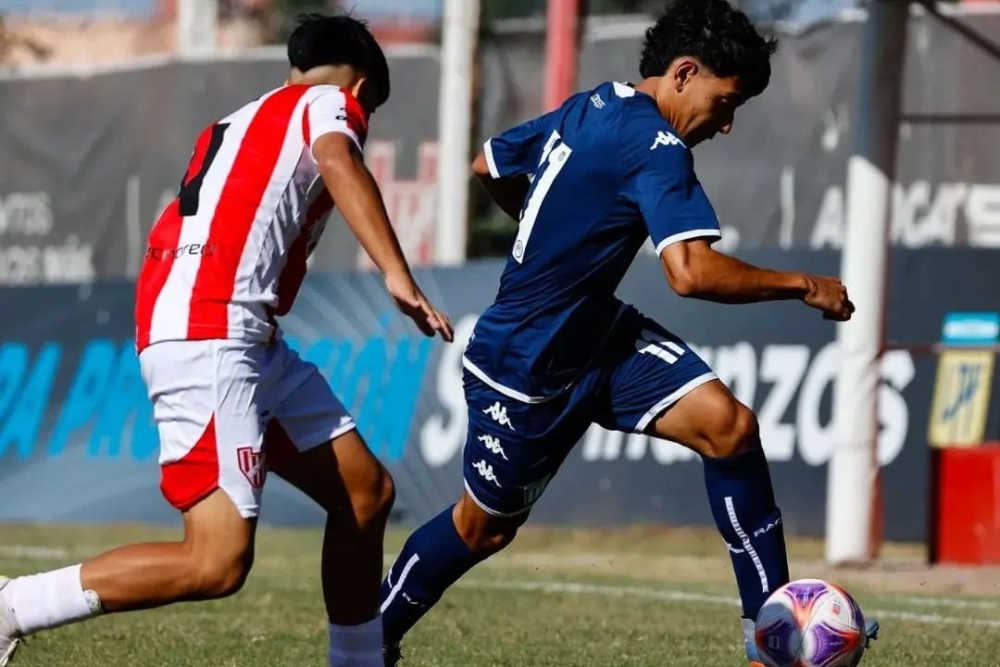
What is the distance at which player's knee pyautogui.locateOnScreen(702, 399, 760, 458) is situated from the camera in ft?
22.5

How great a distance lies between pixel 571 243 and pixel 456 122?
10767 millimetres

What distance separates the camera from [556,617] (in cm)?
912

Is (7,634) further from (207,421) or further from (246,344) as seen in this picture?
(246,344)

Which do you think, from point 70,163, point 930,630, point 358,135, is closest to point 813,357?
point 930,630

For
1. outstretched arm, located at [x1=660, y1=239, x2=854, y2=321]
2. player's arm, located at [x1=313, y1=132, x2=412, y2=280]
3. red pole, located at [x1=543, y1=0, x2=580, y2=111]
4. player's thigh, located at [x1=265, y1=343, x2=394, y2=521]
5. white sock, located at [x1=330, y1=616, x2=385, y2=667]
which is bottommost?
white sock, located at [x1=330, y1=616, x2=385, y2=667]

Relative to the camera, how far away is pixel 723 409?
686 centimetres

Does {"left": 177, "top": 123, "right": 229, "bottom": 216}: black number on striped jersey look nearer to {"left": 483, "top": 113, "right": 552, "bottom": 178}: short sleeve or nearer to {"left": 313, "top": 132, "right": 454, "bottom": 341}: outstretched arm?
{"left": 313, "top": 132, "right": 454, "bottom": 341}: outstretched arm

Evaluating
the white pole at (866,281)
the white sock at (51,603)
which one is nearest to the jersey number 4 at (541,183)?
the white sock at (51,603)

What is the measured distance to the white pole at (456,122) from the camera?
17469mm

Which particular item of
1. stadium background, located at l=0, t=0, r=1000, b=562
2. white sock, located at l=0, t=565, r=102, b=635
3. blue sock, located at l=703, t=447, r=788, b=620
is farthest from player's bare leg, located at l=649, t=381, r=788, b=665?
stadium background, located at l=0, t=0, r=1000, b=562

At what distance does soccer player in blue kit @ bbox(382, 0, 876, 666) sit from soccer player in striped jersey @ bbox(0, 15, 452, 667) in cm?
63

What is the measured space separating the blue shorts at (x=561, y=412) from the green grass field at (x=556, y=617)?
86 cm

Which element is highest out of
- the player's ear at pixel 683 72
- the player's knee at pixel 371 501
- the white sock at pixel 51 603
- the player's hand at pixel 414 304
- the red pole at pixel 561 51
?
the red pole at pixel 561 51

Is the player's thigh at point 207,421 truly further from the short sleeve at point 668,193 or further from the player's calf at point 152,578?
the short sleeve at point 668,193
